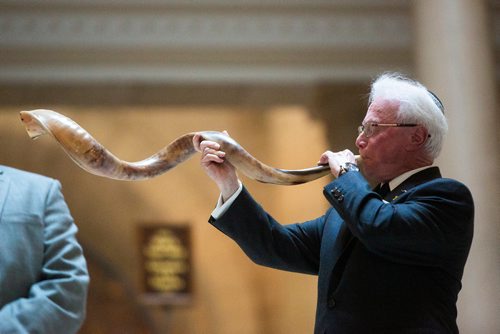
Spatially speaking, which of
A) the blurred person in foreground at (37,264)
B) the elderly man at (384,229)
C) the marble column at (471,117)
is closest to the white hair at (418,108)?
the elderly man at (384,229)

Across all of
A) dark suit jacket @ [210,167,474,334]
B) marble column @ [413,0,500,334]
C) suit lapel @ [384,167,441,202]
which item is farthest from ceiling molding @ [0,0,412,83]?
dark suit jacket @ [210,167,474,334]

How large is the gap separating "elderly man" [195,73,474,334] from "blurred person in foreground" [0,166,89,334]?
2.32 feet

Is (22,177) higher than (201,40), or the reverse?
(201,40)

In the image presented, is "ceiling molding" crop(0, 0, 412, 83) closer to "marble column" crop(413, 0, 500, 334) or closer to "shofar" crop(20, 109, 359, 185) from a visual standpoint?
"marble column" crop(413, 0, 500, 334)

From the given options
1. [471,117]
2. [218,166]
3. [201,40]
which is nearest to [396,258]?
[218,166]

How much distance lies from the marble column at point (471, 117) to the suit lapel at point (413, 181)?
10.7 ft

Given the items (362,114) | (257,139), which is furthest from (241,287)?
(362,114)

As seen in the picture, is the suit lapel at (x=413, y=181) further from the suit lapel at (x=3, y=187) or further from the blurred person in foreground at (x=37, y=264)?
the suit lapel at (x=3, y=187)

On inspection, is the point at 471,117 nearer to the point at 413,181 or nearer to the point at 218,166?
the point at 413,181

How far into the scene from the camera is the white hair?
241cm

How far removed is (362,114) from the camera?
8070 millimetres

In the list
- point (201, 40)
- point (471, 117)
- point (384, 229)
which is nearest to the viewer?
point (384, 229)

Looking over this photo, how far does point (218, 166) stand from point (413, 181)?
25.6 inches

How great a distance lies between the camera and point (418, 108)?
2416 millimetres
